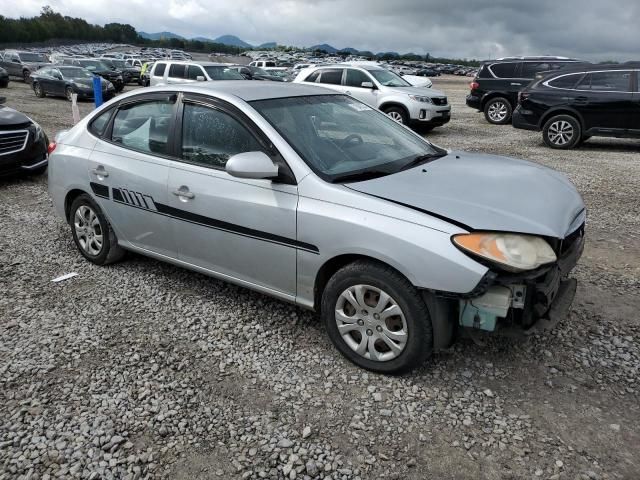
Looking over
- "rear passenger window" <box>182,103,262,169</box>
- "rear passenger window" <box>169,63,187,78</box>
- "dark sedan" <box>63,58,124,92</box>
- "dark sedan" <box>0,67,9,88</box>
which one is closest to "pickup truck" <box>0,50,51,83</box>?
"dark sedan" <box>63,58,124,92</box>

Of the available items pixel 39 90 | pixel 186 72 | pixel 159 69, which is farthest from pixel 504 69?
pixel 39 90

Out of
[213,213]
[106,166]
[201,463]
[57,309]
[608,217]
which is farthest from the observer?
[608,217]

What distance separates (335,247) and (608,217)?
182 inches

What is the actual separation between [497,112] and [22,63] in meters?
26.0

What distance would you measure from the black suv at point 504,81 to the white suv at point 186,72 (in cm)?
768

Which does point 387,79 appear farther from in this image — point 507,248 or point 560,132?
point 507,248

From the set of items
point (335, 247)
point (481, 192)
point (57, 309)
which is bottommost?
point (57, 309)

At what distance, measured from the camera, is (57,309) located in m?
3.93

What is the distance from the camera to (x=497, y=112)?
49.2 feet

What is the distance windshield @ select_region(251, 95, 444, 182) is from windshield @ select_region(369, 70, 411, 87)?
31.3 ft

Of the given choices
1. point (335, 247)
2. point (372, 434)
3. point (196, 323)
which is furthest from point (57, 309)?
point (372, 434)

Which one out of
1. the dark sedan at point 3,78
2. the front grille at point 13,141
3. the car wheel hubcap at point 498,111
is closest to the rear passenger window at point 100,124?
the front grille at point 13,141

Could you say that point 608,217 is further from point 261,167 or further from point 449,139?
point 449,139

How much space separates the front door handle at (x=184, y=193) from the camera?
3.60 m
